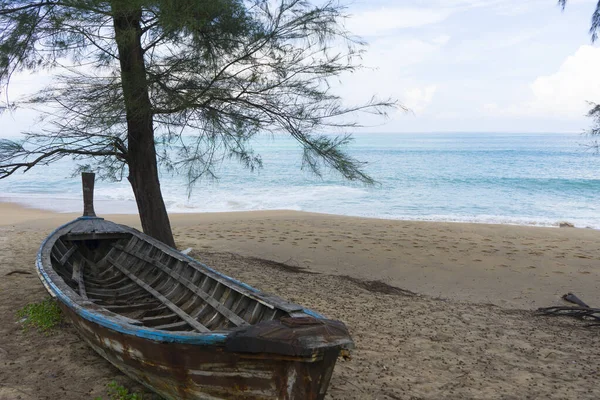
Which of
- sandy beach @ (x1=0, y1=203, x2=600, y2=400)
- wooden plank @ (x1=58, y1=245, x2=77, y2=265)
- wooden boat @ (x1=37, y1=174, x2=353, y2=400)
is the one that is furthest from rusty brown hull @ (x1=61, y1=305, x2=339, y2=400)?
wooden plank @ (x1=58, y1=245, x2=77, y2=265)

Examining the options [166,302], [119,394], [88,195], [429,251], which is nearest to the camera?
[119,394]

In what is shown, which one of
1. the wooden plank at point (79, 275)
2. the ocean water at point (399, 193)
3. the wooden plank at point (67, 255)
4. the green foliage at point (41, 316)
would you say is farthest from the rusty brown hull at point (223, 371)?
the ocean water at point (399, 193)

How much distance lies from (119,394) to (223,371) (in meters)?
1.12

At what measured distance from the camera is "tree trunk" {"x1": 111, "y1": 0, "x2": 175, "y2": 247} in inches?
231

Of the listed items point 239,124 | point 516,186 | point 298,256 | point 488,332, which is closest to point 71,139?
point 239,124

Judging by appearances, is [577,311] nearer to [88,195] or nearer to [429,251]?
[429,251]

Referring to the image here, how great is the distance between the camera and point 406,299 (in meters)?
6.84

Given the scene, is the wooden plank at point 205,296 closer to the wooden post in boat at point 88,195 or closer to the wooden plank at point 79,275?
the wooden plank at point 79,275

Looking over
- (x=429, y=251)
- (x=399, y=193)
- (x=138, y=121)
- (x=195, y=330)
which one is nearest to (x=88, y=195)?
(x=138, y=121)

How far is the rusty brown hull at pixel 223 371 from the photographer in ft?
8.89

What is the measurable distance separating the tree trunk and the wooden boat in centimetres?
160

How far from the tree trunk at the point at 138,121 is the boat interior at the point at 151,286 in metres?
0.90

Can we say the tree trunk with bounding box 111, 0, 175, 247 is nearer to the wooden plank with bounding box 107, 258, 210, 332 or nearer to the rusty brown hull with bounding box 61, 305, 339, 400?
the wooden plank with bounding box 107, 258, 210, 332

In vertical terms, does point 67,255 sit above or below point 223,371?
above
